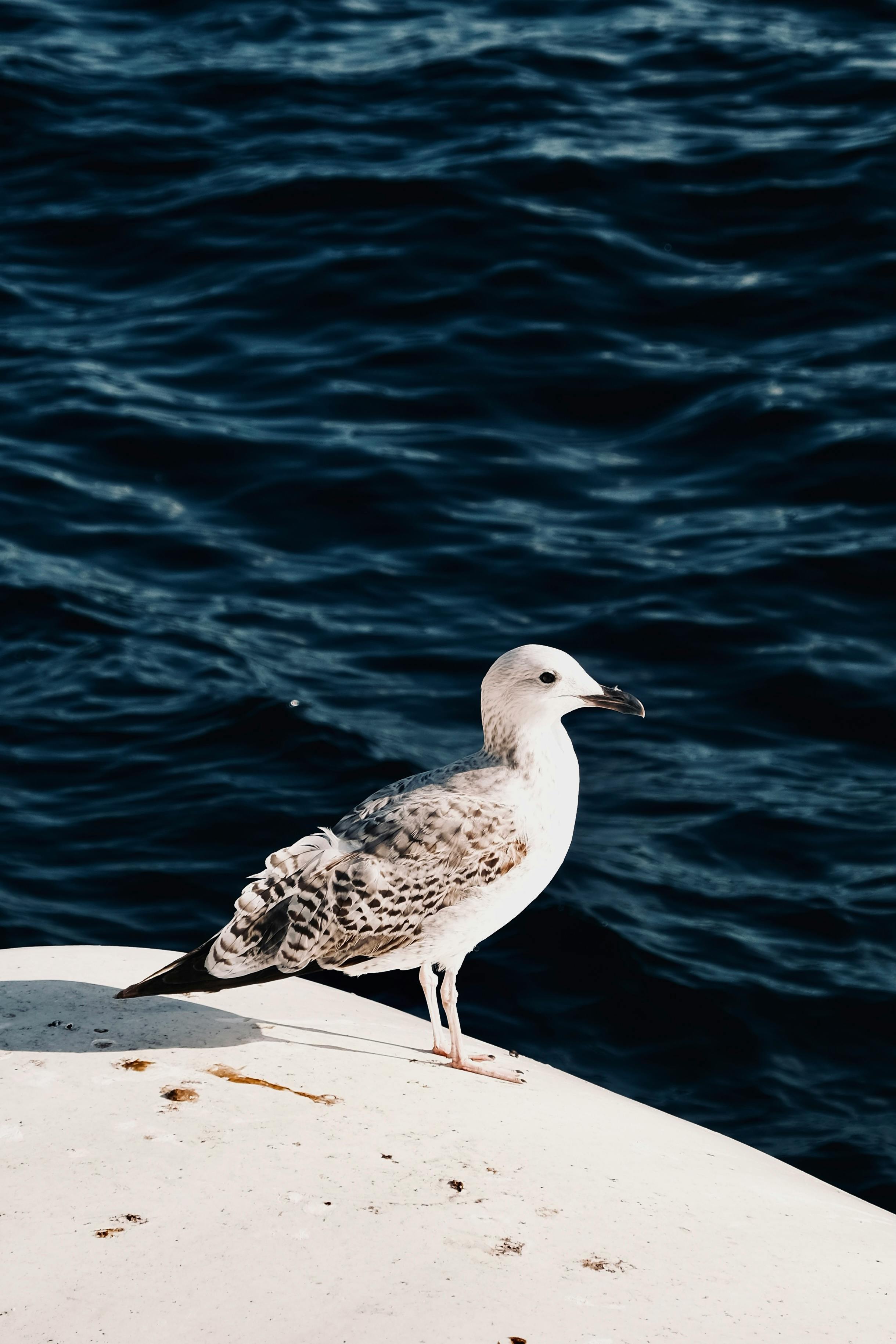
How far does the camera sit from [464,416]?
458 inches

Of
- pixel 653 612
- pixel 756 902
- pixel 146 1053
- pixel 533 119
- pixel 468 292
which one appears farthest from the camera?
pixel 533 119

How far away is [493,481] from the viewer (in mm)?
11031

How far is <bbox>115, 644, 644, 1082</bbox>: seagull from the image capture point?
205 inches

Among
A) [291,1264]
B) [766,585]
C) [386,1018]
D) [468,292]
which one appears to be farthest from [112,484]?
[291,1264]

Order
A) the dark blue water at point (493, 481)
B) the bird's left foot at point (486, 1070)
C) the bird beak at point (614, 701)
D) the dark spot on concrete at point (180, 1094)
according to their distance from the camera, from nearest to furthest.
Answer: the dark spot on concrete at point (180, 1094) < the bird's left foot at point (486, 1070) < the bird beak at point (614, 701) < the dark blue water at point (493, 481)

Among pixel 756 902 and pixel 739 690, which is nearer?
pixel 756 902

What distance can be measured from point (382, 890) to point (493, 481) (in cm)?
615

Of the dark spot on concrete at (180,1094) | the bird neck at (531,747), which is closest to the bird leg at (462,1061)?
the bird neck at (531,747)

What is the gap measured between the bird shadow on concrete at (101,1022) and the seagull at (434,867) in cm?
14

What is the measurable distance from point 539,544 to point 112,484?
9.59 feet

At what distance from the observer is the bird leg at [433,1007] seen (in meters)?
5.56

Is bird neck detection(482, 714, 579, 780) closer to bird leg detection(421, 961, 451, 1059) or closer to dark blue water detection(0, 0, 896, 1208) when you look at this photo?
bird leg detection(421, 961, 451, 1059)

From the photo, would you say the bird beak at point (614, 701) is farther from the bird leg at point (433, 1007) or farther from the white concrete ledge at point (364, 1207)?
the white concrete ledge at point (364, 1207)

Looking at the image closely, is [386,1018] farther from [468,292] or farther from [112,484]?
[468,292]
